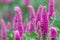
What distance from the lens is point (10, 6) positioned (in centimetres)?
414

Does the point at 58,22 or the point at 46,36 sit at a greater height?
the point at 58,22

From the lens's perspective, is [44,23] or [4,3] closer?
[44,23]

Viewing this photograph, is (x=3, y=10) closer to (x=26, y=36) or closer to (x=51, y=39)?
(x=26, y=36)

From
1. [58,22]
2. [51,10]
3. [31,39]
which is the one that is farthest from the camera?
[58,22]

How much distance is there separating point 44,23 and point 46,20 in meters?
0.02

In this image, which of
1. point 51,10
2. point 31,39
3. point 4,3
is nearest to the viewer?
point 51,10

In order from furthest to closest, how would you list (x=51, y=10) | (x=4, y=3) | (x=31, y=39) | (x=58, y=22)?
(x=4, y=3)
(x=58, y=22)
(x=31, y=39)
(x=51, y=10)

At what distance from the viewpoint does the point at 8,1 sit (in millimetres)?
Result: 4008

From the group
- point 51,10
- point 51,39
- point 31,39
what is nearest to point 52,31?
point 51,39

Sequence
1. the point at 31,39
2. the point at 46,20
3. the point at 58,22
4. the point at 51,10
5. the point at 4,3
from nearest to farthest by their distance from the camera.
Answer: the point at 46,20
the point at 51,10
the point at 31,39
the point at 58,22
the point at 4,3

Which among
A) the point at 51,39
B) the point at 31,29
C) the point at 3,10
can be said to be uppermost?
the point at 3,10

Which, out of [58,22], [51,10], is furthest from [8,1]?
[51,10]

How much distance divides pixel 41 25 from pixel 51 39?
0.10 meters

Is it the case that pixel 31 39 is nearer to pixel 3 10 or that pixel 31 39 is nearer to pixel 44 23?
pixel 44 23
